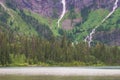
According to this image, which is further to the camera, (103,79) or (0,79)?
(103,79)

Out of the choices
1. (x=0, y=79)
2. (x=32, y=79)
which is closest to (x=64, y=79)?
(x=32, y=79)

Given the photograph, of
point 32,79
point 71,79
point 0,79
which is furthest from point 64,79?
point 0,79

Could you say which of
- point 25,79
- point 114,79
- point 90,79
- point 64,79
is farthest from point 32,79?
point 114,79

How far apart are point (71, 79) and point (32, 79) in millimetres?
9869

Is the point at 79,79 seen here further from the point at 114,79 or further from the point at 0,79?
the point at 0,79

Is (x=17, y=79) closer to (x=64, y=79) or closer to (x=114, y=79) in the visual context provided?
(x=64, y=79)

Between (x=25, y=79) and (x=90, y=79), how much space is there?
54.2ft

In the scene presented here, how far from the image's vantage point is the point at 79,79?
98938mm

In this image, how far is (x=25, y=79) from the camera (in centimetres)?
9606

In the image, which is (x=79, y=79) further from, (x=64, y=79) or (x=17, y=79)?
(x=17, y=79)

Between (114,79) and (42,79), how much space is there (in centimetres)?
1851

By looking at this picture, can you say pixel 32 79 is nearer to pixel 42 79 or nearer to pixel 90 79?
pixel 42 79

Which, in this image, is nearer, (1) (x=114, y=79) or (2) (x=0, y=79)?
(2) (x=0, y=79)

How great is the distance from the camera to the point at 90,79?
98.8m
